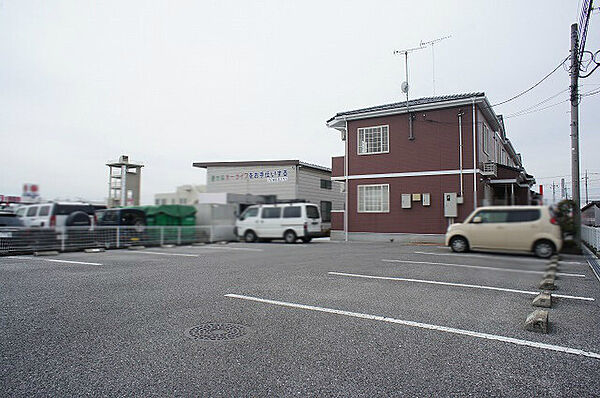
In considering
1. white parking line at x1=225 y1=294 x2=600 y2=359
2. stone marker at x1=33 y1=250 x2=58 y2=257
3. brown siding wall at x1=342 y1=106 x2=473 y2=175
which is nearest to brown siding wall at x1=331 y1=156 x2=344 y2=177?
stone marker at x1=33 y1=250 x2=58 y2=257

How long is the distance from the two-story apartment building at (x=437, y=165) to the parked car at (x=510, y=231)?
7cm

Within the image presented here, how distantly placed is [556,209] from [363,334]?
2.53m

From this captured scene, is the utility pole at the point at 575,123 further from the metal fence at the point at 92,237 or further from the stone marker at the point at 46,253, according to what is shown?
the metal fence at the point at 92,237

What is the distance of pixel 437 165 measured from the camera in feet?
7.96

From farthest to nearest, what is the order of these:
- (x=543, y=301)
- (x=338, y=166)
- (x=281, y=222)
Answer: (x=281, y=222)
(x=338, y=166)
(x=543, y=301)

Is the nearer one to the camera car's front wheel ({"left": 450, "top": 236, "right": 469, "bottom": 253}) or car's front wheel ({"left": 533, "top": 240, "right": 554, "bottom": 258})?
car's front wheel ({"left": 533, "top": 240, "right": 554, "bottom": 258})

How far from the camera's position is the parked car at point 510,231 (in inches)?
62.3

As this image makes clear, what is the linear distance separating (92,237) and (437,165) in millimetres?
12183

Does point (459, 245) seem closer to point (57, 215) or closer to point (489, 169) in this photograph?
point (489, 169)

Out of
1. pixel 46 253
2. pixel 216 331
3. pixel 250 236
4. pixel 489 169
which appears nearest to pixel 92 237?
pixel 46 253

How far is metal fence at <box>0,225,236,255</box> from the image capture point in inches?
412

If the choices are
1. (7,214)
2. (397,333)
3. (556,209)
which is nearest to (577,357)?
(397,333)

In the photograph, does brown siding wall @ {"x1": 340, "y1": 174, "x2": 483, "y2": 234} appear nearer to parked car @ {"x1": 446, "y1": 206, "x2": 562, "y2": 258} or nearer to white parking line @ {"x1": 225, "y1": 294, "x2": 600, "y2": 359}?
parked car @ {"x1": 446, "y1": 206, "x2": 562, "y2": 258}

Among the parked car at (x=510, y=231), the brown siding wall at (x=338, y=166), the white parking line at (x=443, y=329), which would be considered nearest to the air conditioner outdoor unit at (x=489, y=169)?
the parked car at (x=510, y=231)
